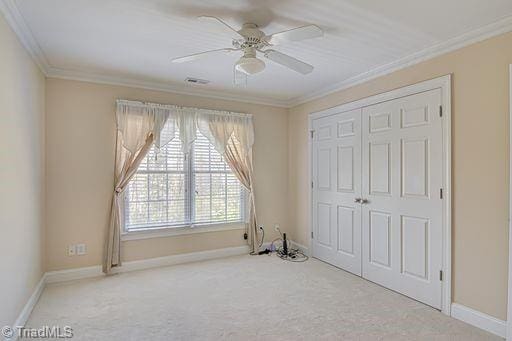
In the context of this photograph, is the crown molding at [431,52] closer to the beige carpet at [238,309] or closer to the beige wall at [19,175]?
the beige carpet at [238,309]

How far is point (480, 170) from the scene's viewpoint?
8.28ft

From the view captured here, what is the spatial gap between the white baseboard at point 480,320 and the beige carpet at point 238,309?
0.24 feet

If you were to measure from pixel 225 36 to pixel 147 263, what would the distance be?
3064mm

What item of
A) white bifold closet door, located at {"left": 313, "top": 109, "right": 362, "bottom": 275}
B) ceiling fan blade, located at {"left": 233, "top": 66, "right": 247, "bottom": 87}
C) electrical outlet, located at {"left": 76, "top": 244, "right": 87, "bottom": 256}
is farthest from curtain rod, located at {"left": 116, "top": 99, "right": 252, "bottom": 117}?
electrical outlet, located at {"left": 76, "top": 244, "right": 87, "bottom": 256}

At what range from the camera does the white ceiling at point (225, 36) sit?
7.04 ft

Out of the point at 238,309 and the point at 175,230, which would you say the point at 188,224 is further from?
the point at 238,309

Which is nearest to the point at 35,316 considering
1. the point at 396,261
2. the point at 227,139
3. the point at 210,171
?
the point at 210,171

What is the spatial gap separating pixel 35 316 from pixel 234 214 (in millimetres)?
2670

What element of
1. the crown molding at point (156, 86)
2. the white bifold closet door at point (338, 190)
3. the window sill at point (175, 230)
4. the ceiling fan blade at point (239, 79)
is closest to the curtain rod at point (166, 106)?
the crown molding at point (156, 86)

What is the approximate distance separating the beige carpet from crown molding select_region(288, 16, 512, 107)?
2455 millimetres

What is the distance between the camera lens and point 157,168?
4086 mm

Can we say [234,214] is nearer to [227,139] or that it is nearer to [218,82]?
[227,139]

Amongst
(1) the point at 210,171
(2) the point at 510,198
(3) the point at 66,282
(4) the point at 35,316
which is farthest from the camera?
(1) the point at 210,171

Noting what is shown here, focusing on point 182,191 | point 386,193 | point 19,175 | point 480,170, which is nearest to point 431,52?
point 480,170
